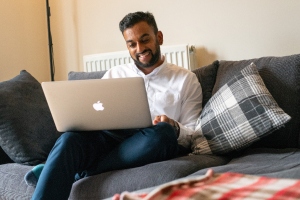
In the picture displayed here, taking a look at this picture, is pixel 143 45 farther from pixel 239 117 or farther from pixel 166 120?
pixel 239 117

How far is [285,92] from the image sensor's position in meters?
1.71

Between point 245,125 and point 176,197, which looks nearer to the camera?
point 176,197

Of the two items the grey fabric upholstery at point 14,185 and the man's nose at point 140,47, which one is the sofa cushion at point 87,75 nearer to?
the man's nose at point 140,47

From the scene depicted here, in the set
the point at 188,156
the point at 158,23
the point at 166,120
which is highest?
the point at 158,23

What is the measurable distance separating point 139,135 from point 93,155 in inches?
7.9

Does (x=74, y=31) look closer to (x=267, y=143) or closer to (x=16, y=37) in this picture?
(x=16, y=37)

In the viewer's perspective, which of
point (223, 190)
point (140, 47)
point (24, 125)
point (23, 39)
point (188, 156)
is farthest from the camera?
point (23, 39)

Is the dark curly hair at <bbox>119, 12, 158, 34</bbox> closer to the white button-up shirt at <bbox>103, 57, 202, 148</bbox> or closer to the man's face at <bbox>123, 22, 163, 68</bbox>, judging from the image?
the man's face at <bbox>123, 22, 163, 68</bbox>

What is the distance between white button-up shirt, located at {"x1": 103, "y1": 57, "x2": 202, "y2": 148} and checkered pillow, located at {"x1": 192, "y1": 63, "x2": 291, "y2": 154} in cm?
12

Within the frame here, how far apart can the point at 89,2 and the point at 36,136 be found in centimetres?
140

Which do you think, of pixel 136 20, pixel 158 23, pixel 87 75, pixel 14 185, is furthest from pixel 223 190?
pixel 158 23

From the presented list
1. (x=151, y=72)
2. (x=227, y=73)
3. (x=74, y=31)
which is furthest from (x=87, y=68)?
(x=227, y=73)

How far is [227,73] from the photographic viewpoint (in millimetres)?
1903

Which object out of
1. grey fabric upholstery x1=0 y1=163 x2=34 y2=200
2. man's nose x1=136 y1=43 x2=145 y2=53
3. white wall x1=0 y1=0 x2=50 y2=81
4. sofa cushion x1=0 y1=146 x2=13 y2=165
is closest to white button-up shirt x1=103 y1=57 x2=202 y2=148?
man's nose x1=136 y1=43 x2=145 y2=53
